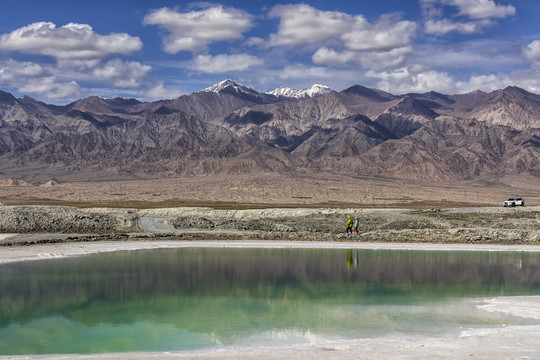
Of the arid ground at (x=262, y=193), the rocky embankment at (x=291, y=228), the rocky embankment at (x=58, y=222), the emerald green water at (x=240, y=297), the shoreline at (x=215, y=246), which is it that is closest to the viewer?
the emerald green water at (x=240, y=297)

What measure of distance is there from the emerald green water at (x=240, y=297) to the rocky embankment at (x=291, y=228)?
9.69m

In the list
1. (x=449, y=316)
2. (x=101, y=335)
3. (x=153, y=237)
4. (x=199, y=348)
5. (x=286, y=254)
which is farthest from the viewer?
(x=153, y=237)

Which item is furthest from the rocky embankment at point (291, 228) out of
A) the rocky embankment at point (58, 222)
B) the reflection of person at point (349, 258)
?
the reflection of person at point (349, 258)

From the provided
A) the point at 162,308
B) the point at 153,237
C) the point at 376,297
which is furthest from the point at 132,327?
the point at 153,237

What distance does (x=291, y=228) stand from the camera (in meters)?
53.9

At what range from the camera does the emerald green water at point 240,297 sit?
1902cm

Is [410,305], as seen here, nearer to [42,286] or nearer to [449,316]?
[449,316]

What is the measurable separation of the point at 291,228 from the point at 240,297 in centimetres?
2895

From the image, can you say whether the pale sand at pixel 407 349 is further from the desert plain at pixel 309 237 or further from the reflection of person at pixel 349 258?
the reflection of person at pixel 349 258

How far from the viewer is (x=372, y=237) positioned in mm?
48906

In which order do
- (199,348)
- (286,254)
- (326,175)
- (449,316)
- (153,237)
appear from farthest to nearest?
(326,175), (153,237), (286,254), (449,316), (199,348)

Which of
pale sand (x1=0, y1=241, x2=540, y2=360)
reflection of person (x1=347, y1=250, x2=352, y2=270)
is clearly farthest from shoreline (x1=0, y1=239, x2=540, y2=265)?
pale sand (x1=0, y1=241, x2=540, y2=360)

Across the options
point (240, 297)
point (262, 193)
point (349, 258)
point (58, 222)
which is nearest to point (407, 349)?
point (240, 297)

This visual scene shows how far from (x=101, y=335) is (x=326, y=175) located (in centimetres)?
17770
